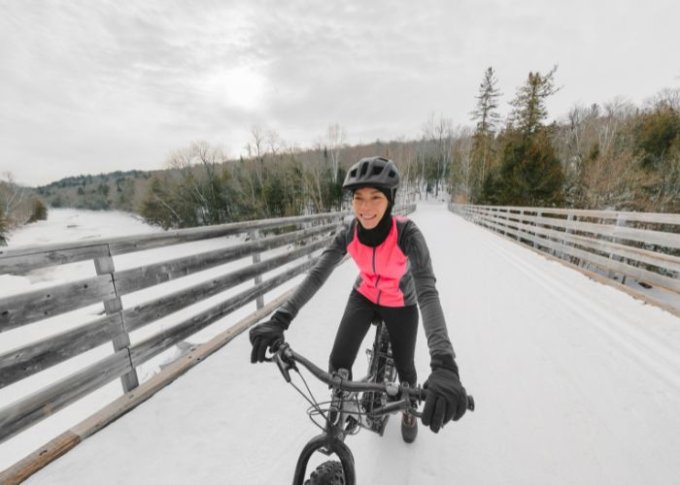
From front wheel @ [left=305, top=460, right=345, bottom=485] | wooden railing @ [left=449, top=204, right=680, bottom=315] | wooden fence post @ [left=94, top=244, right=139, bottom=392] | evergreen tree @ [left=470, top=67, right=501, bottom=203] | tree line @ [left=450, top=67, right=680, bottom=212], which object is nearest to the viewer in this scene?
front wheel @ [left=305, top=460, right=345, bottom=485]

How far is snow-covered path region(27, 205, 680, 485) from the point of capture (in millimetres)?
1916

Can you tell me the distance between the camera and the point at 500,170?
24688 millimetres

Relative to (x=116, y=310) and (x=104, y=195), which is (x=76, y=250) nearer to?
(x=116, y=310)

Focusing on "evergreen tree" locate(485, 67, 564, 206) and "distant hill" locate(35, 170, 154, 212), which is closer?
"evergreen tree" locate(485, 67, 564, 206)

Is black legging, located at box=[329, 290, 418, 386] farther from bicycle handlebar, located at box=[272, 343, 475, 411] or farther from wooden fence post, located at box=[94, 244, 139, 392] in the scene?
wooden fence post, located at box=[94, 244, 139, 392]

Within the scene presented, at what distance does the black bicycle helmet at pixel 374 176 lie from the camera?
1709 millimetres

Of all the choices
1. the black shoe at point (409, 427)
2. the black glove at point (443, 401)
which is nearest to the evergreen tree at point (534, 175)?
the black shoe at point (409, 427)

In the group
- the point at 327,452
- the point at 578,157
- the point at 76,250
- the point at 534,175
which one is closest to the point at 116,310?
the point at 76,250

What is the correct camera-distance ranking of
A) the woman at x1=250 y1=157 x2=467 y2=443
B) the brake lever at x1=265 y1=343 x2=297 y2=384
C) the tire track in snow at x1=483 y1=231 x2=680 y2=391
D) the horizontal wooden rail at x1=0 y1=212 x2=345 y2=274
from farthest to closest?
1. the tire track in snow at x1=483 y1=231 x2=680 y2=391
2. the horizontal wooden rail at x1=0 y1=212 x2=345 y2=274
3. the woman at x1=250 y1=157 x2=467 y2=443
4. the brake lever at x1=265 y1=343 x2=297 y2=384

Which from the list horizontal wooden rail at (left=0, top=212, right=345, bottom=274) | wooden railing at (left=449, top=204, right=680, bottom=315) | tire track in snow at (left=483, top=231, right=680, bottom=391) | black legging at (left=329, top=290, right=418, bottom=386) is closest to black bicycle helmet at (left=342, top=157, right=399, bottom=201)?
black legging at (left=329, top=290, right=418, bottom=386)

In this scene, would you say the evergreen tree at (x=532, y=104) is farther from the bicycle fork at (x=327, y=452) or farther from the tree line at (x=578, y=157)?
the bicycle fork at (x=327, y=452)

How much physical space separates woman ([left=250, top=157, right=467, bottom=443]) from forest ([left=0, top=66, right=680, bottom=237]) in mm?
20263

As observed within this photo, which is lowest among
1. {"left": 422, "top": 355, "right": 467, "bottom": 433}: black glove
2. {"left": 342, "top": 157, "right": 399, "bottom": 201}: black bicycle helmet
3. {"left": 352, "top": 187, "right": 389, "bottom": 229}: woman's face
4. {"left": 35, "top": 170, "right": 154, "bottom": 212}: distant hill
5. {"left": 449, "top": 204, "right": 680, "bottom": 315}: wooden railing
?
{"left": 449, "top": 204, "right": 680, "bottom": 315}: wooden railing

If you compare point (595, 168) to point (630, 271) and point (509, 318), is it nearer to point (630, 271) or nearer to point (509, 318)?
point (630, 271)
